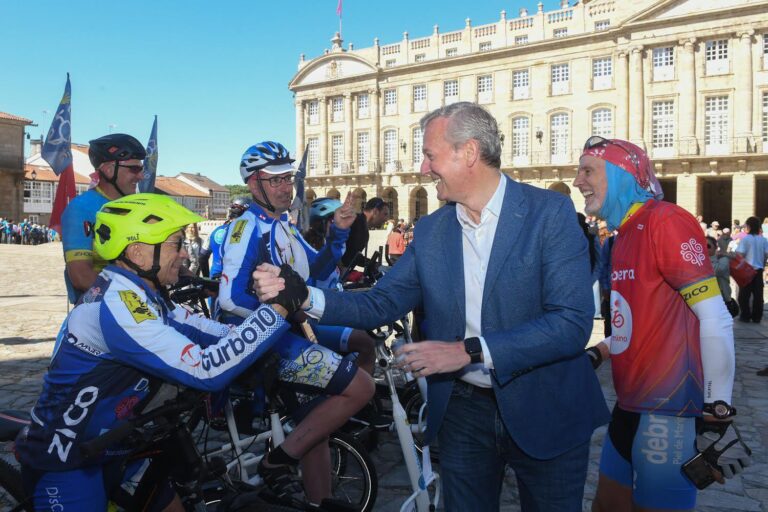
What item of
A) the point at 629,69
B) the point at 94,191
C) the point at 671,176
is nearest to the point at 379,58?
the point at 629,69

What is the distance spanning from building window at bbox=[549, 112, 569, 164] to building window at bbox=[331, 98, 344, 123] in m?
17.9

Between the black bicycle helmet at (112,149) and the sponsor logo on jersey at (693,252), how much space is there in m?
3.15

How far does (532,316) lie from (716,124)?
40719 millimetres

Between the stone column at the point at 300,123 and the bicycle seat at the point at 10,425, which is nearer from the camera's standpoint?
the bicycle seat at the point at 10,425

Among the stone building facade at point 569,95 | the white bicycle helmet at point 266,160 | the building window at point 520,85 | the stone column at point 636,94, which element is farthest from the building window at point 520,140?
the white bicycle helmet at point 266,160

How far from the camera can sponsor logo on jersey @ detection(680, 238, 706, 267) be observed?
2.22 m

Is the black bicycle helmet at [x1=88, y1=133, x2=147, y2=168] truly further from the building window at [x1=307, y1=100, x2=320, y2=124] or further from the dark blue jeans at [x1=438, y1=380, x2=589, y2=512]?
the building window at [x1=307, y1=100, x2=320, y2=124]

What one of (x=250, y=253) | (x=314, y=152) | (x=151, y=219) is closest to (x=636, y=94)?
(x=314, y=152)

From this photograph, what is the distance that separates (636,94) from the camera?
126 ft

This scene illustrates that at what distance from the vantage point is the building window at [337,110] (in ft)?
171

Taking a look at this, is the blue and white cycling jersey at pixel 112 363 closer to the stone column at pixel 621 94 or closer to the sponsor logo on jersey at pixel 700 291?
the sponsor logo on jersey at pixel 700 291

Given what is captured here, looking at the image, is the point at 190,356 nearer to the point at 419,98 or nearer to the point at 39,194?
the point at 419,98

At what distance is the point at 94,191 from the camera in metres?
3.71

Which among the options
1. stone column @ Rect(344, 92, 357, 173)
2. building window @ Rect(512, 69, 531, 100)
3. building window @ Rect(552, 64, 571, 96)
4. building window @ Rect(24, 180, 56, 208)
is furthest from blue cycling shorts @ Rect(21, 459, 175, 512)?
building window @ Rect(24, 180, 56, 208)
